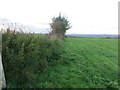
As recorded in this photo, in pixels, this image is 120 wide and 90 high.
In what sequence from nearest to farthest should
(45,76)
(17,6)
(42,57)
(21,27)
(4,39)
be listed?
(4,39)
(45,76)
(42,57)
(21,27)
(17,6)

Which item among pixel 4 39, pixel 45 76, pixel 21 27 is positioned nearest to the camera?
pixel 4 39

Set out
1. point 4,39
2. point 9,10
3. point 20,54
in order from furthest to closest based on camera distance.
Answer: point 9,10 → point 4,39 → point 20,54

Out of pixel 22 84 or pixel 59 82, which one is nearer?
pixel 22 84

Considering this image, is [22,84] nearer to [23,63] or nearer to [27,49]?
[23,63]

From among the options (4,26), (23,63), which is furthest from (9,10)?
(23,63)

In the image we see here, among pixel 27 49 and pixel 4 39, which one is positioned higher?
pixel 4 39

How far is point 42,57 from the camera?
4562 mm

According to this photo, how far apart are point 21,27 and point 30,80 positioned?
7.90ft

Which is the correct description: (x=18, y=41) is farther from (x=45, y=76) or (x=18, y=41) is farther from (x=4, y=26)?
(x=45, y=76)

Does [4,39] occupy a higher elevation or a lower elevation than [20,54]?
higher

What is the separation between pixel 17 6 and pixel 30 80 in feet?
14.5

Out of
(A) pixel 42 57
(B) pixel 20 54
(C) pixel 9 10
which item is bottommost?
(A) pixel 42 57

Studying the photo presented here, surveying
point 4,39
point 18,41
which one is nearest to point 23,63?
point 18,41

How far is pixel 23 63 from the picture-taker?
133 inches
